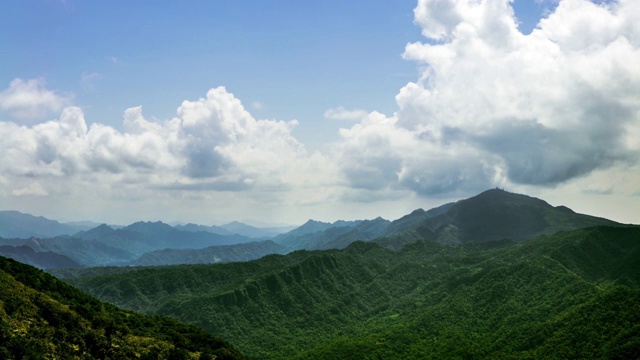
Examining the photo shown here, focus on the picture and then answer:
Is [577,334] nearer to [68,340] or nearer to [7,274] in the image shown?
[68,340]

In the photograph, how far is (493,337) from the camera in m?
194

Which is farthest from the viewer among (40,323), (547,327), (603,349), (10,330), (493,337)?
(493,337)

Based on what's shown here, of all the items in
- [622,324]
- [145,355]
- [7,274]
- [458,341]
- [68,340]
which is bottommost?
[458,341]

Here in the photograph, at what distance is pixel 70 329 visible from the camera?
3300 inches

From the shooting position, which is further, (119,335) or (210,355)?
(210,355)

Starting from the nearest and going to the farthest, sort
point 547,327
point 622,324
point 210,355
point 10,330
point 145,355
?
point 10,330
point 145,355
point 210,355
point 622,324
point 547,327

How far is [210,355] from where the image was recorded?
341 ft

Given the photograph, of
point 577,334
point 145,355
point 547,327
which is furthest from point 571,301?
point 145,355

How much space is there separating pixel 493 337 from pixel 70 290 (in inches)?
6729

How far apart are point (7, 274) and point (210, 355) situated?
155 feet

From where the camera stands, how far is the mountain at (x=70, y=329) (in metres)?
74.2

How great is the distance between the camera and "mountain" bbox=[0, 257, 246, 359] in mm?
74250

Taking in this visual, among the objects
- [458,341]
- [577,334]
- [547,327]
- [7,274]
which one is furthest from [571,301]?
[7,274]

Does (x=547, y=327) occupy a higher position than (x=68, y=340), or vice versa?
(x=68, y=340)
